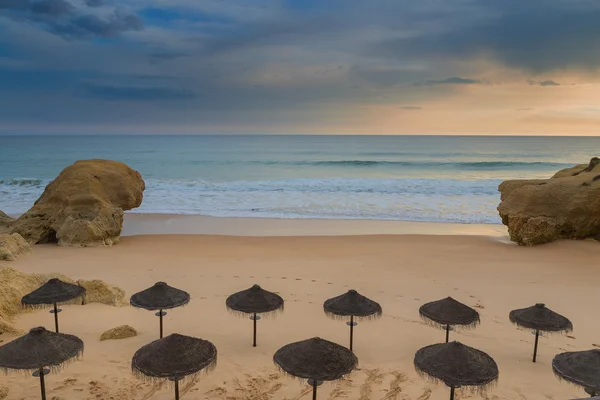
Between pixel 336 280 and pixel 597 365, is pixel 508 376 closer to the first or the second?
pixel 597 365

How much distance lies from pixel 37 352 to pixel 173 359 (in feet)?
5.53

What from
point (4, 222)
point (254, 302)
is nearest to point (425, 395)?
point (254, 302)

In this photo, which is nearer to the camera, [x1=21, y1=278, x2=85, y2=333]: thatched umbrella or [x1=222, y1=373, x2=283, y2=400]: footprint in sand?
[x1=222, y1=373, x2=283, y2=400]: footprint in sand

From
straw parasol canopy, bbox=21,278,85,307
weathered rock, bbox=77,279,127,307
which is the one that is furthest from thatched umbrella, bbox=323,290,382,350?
weathered rock, bbox=77,279,127,307

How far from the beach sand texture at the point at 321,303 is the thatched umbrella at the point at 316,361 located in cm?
159

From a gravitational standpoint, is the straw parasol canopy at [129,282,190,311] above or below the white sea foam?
above

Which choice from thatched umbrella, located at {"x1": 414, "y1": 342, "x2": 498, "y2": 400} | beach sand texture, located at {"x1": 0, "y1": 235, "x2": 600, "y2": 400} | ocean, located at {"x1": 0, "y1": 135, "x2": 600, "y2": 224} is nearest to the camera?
thatched umbrella, located at {"x1": 414, "y1": 342, "x2": 498, "y2": 400}

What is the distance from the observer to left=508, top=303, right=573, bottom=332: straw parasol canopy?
682 centimetres

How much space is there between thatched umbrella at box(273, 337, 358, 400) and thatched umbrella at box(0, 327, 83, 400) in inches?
106

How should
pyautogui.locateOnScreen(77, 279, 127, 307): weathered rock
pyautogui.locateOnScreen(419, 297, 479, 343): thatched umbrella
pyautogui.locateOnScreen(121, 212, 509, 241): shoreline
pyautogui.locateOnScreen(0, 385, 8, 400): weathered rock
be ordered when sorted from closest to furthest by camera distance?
pyautogui.locateOnScreen(0, 385, 8, 400): weathered rock → pyautogui.locateOnScreen(419, 297, 479, 343): thatched umbrella → pyautogui.locateOnScreen(77, 279, 127, 307): weathered rock → pyautogui.locateOnScreen(121, 212, 509, 241): shoreline

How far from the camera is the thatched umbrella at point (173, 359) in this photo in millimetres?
4980

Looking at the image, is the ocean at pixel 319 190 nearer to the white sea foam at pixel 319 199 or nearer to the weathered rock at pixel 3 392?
the white sea foam at pixel 319 199

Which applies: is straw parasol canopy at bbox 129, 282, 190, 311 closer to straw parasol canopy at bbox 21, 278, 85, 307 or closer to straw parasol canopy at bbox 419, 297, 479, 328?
straw parasol canopy at bbox 21, 278, 85, 307

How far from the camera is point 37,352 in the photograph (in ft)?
16.7
